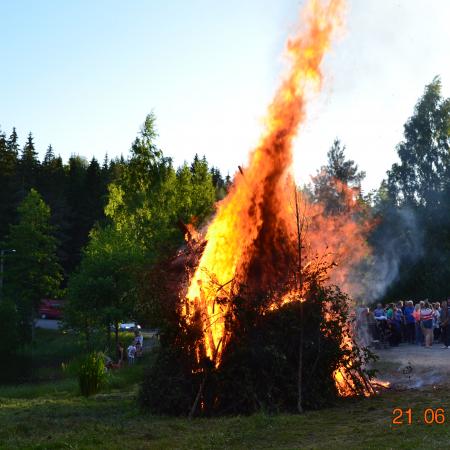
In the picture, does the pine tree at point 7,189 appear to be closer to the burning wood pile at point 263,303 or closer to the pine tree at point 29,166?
the pine tree at point 29,166

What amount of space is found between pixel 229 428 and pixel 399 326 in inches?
621

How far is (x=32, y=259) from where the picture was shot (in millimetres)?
50156

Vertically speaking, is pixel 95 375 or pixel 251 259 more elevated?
pixel 251 259

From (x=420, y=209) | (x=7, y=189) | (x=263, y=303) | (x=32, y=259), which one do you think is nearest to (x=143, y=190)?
(x=32, y=259)

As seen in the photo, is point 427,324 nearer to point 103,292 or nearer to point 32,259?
point 103,292

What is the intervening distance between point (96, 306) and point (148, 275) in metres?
19.9

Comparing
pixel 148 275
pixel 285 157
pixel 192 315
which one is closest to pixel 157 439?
pixel 192 315

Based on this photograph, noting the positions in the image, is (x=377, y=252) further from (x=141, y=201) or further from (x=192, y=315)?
(x=192, y=315)

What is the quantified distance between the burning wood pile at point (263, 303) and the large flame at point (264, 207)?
21 mm

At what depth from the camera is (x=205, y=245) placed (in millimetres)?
13578

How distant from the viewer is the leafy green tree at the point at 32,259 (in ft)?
165

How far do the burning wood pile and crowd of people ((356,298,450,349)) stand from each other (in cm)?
1052
